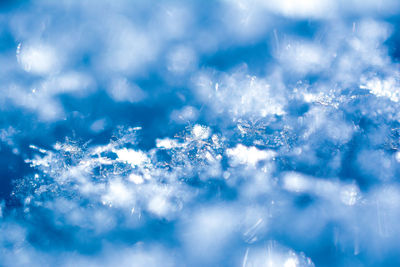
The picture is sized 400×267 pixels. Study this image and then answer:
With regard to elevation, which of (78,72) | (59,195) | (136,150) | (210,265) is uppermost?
(78,72)

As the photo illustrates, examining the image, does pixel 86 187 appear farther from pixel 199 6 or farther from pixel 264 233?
pixel 199 6

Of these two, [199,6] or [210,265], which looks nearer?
[199,6]

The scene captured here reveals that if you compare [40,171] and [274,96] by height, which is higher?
[274,96]

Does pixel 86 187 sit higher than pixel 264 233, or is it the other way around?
pixel 86 187

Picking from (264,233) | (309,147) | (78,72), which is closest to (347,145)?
(309,147)

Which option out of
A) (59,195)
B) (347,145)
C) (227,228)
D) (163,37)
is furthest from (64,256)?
(347,145)

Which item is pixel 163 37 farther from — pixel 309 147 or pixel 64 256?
pixel 64 256
